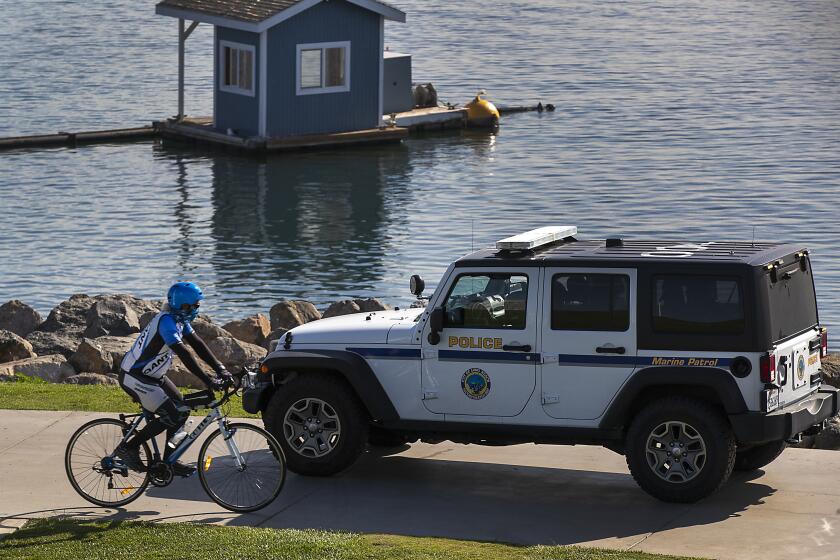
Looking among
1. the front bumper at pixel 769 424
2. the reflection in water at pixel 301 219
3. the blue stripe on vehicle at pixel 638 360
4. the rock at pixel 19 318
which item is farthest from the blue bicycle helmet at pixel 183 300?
the reflection in water at pixel 301 219

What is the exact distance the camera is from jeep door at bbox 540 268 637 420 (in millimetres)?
11852

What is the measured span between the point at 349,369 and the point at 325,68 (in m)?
31.4

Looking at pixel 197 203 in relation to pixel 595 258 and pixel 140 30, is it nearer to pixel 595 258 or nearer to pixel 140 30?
pixel 595 258

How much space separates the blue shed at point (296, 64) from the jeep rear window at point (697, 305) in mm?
30899

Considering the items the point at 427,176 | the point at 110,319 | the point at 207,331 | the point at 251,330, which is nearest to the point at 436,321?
the point at 207,331

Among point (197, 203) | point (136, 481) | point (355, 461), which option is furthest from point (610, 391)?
point (197, 203)

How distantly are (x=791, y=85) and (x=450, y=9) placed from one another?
33.7 meters

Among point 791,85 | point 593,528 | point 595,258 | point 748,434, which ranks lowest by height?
point 593,528

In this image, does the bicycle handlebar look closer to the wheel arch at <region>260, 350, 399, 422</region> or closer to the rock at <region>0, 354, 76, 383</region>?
the wheel arch at <region>260, 350, 399, 422</region>

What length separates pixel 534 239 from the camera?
1241 centimetres

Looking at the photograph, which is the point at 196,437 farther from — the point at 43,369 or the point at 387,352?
the point at 43,369

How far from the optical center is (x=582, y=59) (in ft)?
225

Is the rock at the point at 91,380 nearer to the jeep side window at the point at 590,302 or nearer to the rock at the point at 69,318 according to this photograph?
the rock at the point at 69,318

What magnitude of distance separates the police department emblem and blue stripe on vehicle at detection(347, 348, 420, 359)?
0.45 meters
